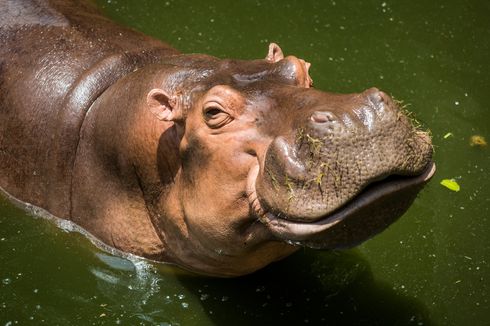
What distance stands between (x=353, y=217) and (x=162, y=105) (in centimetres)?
136

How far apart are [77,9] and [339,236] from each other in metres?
3.33

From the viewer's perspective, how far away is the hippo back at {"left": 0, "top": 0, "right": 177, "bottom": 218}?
589 cm

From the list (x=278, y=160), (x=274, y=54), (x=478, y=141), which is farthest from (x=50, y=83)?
(x=478, y=141)

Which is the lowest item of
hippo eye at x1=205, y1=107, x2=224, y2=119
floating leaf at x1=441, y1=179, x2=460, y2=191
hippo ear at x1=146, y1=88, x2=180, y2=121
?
floating leaf at x1=441, y1=179, x2=460, y2=191

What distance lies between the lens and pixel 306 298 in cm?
596

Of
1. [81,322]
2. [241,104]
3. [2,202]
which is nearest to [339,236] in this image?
[241,104]

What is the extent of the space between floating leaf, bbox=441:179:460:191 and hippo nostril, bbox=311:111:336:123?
2.86 m

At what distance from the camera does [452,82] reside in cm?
799

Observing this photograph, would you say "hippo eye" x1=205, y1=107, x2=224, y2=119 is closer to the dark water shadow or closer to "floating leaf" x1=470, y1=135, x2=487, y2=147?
the dark water shadow

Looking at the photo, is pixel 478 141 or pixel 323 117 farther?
pixel 478 141

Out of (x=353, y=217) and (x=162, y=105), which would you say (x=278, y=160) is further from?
(x=162, y=105)

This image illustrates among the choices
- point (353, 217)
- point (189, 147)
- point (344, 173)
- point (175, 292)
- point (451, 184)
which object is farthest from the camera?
point (451, 184)

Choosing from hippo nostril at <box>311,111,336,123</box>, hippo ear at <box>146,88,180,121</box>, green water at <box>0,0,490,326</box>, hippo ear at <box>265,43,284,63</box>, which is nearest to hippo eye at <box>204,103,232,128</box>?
hippo ear at <box>146,88,180,121</box>

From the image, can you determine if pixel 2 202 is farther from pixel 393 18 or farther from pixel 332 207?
pixel 393 18
